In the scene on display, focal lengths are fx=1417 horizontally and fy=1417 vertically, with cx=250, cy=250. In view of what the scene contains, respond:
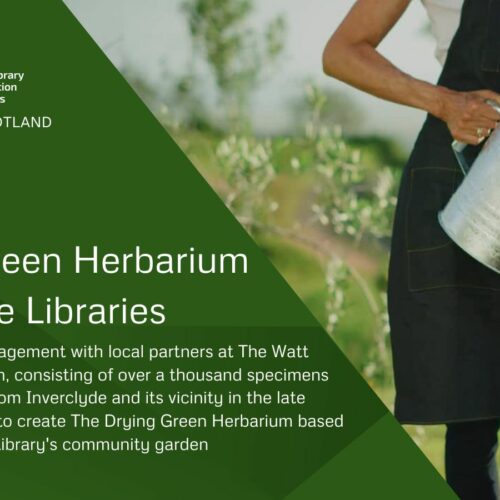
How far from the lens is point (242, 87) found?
4.92 m

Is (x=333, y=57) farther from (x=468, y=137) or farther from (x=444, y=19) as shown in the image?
(x=468, y=137)

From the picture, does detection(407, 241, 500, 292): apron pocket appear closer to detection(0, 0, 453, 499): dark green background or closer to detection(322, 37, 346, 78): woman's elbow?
detection(322, 37, 346, 78): woman's elbow

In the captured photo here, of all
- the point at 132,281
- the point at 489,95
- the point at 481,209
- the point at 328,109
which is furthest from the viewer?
the point at 328,109

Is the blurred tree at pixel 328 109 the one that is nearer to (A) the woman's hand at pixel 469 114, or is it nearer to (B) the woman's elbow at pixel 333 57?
(B) the woman's elbow at pixel 333 57

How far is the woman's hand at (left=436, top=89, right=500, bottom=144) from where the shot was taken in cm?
254

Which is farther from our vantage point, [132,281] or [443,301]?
[132,281]

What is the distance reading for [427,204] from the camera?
271cm

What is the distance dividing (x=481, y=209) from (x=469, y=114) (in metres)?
0.20

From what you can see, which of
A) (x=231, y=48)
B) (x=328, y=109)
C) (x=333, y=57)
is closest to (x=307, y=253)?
(x=328, y=109)

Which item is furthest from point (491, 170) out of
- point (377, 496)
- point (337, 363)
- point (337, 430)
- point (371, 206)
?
point (371, 206)

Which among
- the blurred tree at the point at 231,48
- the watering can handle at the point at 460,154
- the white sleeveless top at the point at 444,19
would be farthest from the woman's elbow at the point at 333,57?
the blurred tree at the point at 231,48

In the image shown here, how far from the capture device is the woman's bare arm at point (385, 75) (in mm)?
2568

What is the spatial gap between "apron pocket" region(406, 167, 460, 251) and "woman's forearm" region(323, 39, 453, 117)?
13 centimetres

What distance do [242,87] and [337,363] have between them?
4.45 feet
